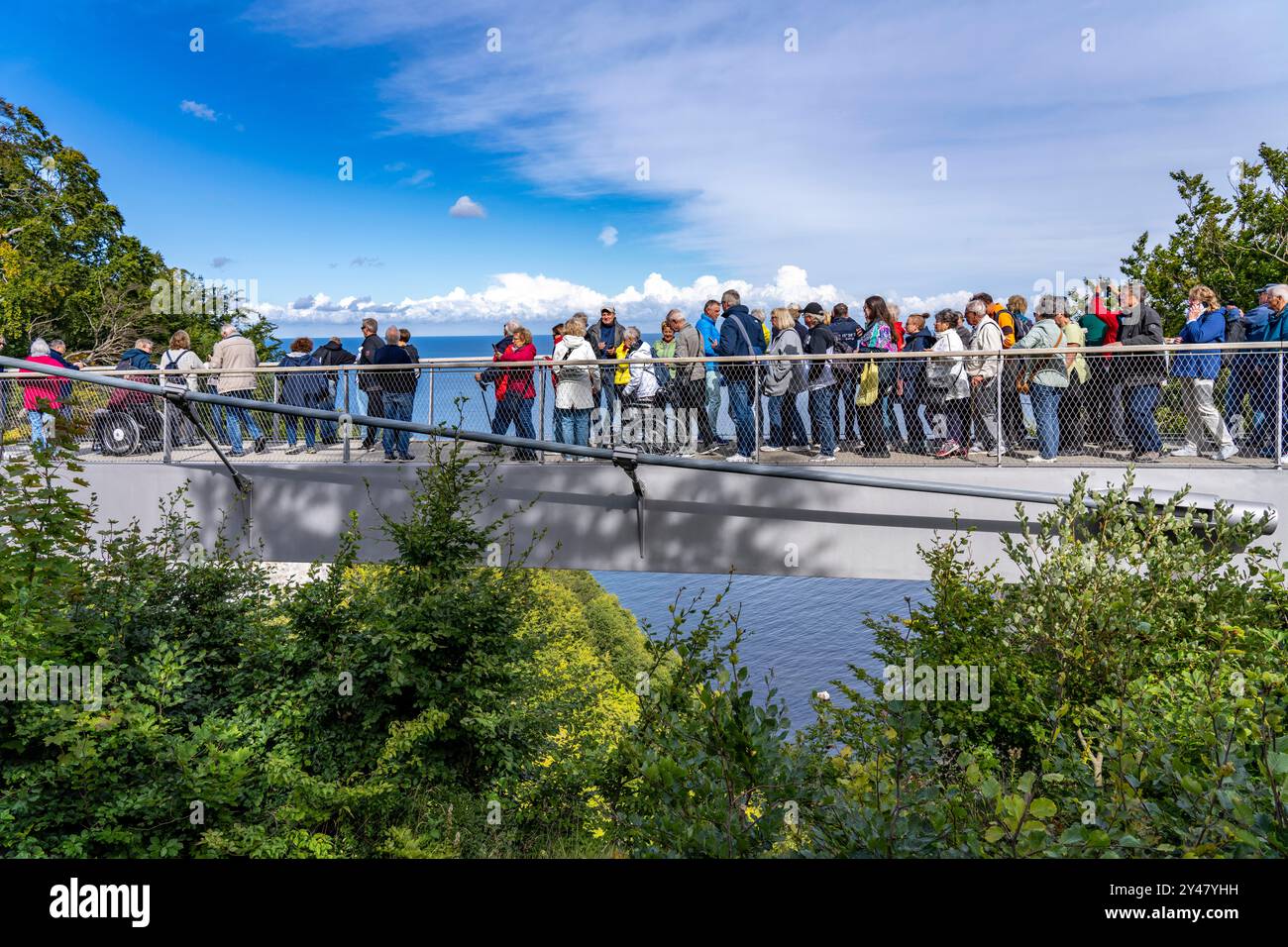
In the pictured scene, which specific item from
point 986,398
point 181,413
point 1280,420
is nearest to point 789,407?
point 986,398

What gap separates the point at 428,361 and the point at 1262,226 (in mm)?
31120

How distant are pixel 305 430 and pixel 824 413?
728cm

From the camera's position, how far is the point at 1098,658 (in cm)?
555

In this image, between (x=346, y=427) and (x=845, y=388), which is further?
(x=346, y=427)

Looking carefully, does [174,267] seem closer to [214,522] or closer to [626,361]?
[214,522]

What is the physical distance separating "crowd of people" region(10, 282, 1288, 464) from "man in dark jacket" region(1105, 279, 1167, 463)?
0.02m

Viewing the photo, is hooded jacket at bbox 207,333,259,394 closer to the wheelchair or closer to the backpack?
the wheelchair

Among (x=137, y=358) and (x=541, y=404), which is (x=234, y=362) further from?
(x=541, y=404)

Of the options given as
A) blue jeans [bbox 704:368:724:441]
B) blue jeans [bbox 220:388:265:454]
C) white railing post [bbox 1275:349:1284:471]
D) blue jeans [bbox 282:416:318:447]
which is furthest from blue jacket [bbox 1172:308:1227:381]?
blue jeans [bbox 220:388:265:454]

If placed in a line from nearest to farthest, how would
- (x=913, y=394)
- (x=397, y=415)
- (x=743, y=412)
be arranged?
1. (x=913, y=394)
2. (x=743, y=412)
3. (x=397, y=415)

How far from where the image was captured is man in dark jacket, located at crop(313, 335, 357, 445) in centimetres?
1290

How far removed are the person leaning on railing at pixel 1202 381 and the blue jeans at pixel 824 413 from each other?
12.8 feet

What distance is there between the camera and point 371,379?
1270 centimetres
